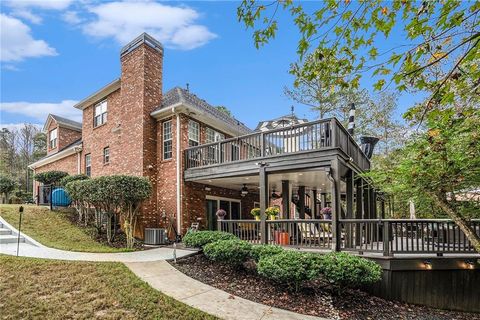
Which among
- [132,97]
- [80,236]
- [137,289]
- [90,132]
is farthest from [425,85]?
[90,132]

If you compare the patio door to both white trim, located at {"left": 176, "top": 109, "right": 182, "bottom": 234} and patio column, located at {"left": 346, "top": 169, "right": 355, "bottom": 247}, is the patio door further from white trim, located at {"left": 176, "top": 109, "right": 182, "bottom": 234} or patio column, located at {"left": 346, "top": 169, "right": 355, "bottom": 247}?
patio column, located at {"left": 346, "top": 169, "right": 355, "bottom": 247}

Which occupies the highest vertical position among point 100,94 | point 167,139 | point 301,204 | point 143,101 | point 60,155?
point 100,94

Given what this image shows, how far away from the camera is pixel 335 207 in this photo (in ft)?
26.7

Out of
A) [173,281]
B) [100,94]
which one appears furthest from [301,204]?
[100,94]

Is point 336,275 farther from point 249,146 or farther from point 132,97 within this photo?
point 132,97

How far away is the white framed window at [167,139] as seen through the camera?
1298cm

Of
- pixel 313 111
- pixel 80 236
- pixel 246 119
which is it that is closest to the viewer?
pixel 80 236

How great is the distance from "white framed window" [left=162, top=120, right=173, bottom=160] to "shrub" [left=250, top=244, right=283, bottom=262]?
6724 mm

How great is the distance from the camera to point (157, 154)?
13.3 metres

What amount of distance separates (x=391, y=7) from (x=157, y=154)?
449 inches

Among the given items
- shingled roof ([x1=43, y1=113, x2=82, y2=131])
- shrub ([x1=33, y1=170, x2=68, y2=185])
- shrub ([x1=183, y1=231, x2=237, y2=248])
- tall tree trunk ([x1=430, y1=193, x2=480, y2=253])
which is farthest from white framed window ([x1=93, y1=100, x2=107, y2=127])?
tall tree trunk ([x1=430, y1=193, x2=480, y2=253])

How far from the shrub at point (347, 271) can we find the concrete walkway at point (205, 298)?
1059 millimetres

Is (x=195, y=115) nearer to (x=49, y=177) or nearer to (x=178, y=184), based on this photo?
(x=178, y=184)

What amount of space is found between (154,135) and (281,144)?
6.06 metres
